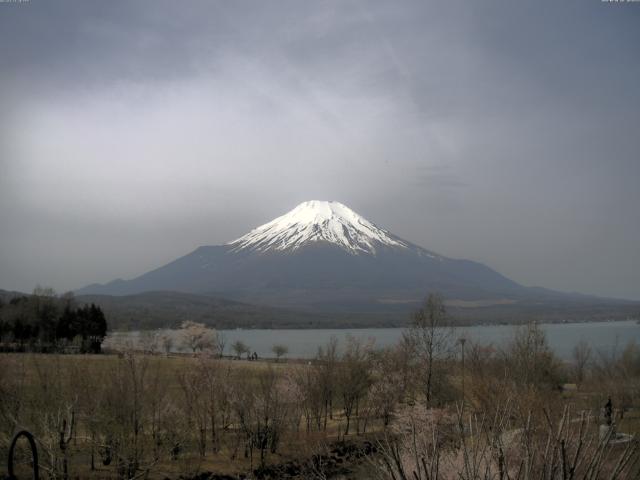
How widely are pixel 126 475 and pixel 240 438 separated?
7746 millimetres

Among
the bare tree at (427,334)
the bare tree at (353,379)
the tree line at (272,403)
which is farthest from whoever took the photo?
the bare tree at (353,379)

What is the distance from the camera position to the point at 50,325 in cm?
6956

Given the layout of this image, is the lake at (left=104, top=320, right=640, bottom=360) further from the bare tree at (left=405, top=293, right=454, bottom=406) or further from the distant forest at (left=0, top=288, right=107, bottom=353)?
the bare tree at (left=405, top=293, right=454, bottom=406)

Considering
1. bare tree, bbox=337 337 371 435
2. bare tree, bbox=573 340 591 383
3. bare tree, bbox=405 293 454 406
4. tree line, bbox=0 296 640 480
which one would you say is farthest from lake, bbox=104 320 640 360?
bare tree, bbox=405 293 454 406

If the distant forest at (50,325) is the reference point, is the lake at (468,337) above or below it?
below

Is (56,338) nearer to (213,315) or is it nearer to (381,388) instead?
(381,388)

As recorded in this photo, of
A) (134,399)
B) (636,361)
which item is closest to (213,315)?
(636,361)

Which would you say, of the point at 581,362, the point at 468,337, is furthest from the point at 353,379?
the point at 581,362

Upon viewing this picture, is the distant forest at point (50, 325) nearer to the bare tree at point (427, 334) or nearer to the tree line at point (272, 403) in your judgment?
the tree line at point (272, 403)

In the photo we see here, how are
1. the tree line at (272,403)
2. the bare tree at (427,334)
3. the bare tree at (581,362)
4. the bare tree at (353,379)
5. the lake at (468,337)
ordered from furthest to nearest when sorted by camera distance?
the lake at (468,337)
the bare tree at (581,362)
the bare tree at (353,379)
the bare tree at (427,334)
the tree line at (272,403)

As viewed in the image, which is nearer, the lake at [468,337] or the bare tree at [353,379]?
the bare tree at [353,379]

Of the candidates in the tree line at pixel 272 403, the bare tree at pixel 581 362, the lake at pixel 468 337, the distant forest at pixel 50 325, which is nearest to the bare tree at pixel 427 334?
the tree line at pixel 272 403

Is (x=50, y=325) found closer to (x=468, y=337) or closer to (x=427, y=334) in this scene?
(x=468, y=337)

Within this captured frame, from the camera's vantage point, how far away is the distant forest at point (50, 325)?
2594 inches
